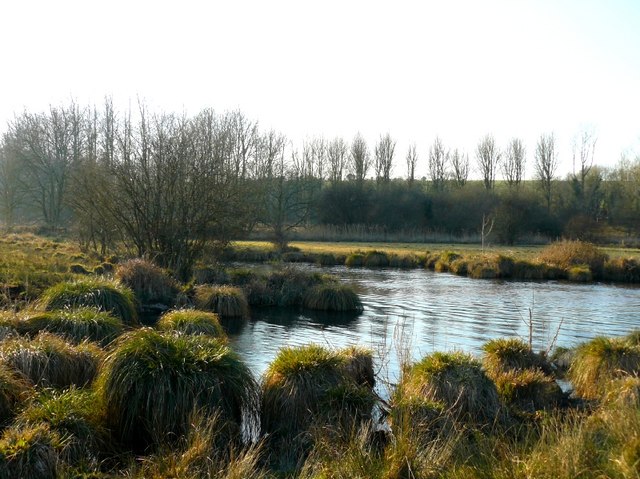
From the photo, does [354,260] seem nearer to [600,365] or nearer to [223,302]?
[223,302]

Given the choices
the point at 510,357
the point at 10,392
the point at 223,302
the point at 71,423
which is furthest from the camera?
the point at 223,302

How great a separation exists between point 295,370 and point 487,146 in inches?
3227

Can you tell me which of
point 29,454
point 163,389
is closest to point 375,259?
point 163,389

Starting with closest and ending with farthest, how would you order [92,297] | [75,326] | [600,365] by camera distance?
[75,326]
[600,365]
[92,297]

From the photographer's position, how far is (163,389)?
26.7 feet

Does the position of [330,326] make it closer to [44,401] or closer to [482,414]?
[482,414]

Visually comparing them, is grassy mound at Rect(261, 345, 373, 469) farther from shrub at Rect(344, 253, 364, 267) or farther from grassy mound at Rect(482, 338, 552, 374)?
shrub at Rect(344, 253, 364, 267)

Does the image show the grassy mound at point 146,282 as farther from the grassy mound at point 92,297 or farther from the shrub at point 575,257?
the shrub at point 575,257

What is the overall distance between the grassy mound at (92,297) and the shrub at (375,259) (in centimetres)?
2828

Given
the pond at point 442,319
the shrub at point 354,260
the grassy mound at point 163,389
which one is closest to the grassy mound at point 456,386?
the pond at point 442,319

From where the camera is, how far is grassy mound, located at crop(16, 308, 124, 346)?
11758mm

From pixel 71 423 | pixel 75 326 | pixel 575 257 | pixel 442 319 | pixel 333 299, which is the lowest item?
pixel 442 319

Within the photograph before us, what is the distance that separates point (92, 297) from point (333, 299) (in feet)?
35.9

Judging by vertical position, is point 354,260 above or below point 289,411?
above
